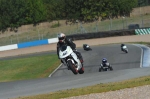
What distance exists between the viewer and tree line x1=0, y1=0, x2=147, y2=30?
7775 centimetres

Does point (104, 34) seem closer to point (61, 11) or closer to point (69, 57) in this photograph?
point (69, 57)

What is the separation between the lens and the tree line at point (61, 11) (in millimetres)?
77750

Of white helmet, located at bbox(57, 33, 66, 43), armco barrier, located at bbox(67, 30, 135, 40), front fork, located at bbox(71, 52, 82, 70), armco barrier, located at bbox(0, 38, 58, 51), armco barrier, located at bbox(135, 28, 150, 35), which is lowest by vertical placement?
armco barrier, located at bbox(0, 38, 58, 51)

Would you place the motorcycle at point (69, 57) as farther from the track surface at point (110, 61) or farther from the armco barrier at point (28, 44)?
the armco barrier at point (28, 44)

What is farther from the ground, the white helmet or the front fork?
the white helmet

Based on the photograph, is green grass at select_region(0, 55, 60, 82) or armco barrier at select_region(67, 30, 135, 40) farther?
armco barrier at select_region(67, 30, 135, 40)

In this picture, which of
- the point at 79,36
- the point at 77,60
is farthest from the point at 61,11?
the point at 77,60

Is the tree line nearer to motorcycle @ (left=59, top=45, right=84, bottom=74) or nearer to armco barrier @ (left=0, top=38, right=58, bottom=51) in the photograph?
armco barrier @ (left=0, top=38, right=58, bottom=51)

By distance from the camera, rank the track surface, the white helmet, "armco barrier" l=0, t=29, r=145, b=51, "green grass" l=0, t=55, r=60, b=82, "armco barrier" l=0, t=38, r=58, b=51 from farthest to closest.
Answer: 1. "armco barrier" l=0, t=38, r=58, b=51
2. "armco barrier" l=0, t=29, r=145, b=51
3. "green grass" l=0, t=55, r=60, b=82
4. the track surface
5. the white helmet

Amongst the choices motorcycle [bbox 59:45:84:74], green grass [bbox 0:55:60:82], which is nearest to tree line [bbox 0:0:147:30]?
green grass [bbox 0:55:60:82]

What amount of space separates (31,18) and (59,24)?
5936 millimetres

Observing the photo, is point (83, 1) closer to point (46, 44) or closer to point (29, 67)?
point (46, 44)

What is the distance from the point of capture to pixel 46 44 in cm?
4897

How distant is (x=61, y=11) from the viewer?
273 feet
